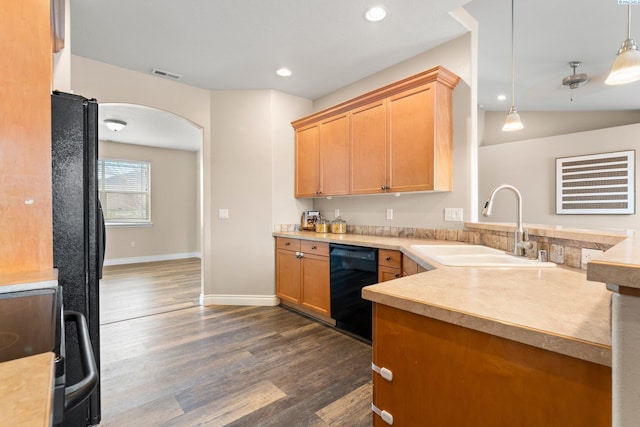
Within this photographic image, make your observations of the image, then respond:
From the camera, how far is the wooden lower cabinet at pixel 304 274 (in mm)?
3065

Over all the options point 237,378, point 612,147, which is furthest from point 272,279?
point 612,147

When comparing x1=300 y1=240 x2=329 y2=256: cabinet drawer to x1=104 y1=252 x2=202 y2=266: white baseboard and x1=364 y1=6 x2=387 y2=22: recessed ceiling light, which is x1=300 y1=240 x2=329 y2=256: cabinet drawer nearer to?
x1=364 y1=6 x2=387 y2=22: recessed ceiling light

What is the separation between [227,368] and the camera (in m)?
2.24

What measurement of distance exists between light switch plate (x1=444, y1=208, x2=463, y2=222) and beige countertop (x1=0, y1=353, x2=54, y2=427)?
2733 mm

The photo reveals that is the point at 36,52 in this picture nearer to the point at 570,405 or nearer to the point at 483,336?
the point at 483,336

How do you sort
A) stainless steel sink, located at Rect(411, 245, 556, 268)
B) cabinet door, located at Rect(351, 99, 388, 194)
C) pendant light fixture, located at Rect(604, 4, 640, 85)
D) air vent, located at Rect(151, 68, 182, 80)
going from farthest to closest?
air vent, located at Rect(151, 68, 182, 80)
cabinet door, located at Rect(351, 99, 388, 194)
pendant light fixture, located at Rect(604, 4, 640, 85)
stainless steel sink, located at Rect(411, 245, 556, 268)

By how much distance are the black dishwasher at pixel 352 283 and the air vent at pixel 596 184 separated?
3418 mm

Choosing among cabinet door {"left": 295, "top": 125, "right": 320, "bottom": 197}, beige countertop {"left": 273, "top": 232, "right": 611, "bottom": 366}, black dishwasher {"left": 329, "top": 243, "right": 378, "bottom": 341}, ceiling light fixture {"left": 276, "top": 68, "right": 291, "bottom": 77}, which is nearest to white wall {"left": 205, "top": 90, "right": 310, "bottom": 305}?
cabinet door {"left": 295, "top": 125, "right": 320, "bottom": 197}

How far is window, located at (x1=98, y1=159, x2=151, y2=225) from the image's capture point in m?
6.18

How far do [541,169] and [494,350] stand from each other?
15.4 ft

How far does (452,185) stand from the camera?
2.71 meters

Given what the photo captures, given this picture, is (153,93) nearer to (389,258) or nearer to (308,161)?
(308,161)

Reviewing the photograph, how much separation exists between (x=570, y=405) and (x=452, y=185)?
7.26ft

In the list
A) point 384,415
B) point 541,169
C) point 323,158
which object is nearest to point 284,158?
point 323,158
